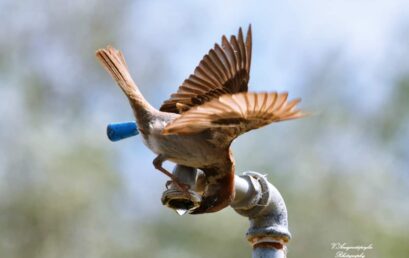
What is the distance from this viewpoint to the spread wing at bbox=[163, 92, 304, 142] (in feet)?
12.1

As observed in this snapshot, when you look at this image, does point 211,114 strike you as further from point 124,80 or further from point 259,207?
point 124,80

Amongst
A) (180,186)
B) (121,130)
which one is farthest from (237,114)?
(121,130)

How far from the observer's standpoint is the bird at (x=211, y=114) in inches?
148

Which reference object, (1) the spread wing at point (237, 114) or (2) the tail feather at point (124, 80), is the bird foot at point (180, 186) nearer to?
(1) the spread wing at point (237, 114)

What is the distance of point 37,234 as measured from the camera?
420 inches

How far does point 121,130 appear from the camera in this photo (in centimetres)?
413

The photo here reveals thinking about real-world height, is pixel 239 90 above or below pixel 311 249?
below

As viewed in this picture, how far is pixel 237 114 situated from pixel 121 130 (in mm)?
559

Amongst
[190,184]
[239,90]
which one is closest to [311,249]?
[239,90]

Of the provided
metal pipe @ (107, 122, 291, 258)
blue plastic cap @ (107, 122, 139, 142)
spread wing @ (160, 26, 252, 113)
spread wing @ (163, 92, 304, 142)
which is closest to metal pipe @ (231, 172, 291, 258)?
metal pipe @ (107, 122, 291, 258)

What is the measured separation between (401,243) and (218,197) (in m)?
6.67

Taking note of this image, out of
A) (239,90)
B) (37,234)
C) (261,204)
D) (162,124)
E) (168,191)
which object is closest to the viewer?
(168,191)

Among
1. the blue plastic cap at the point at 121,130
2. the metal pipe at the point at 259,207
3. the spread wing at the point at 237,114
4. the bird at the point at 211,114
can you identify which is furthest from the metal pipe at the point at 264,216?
the blue plastic cap at the point at 121,130

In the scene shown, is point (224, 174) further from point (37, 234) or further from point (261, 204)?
point (37, 234)
